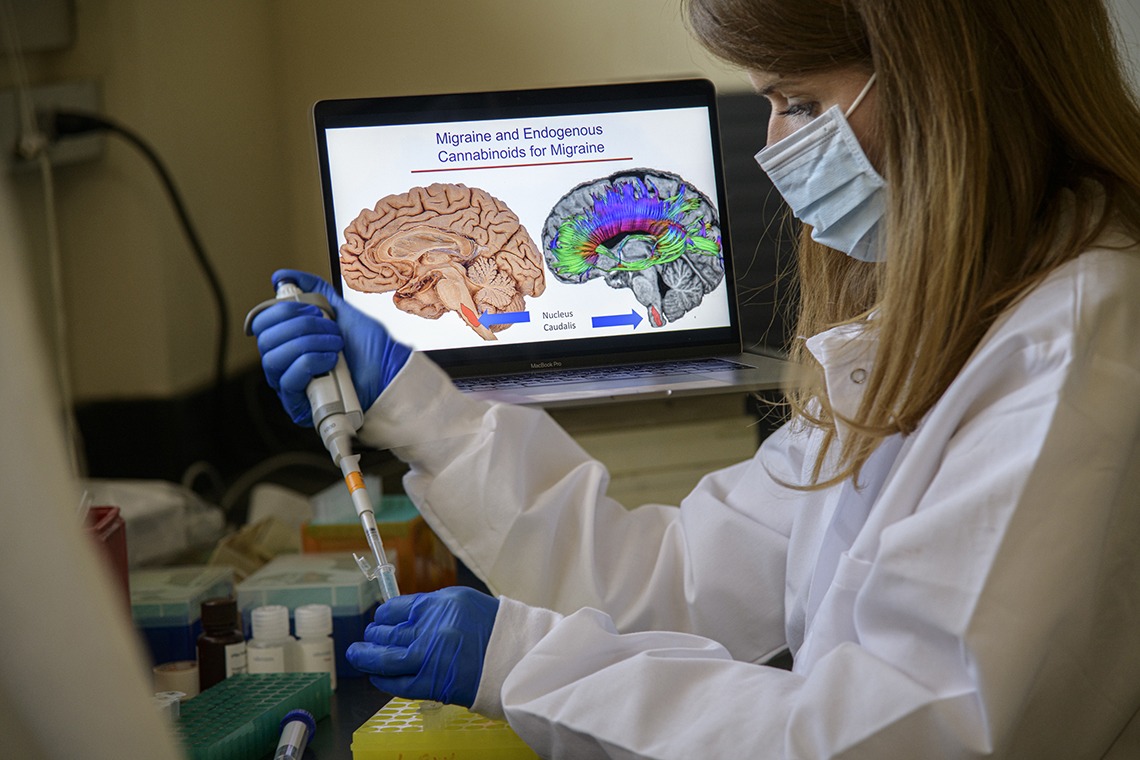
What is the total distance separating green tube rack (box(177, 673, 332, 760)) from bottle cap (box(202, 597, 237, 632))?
3.2 inches

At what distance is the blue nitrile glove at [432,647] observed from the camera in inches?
38.6

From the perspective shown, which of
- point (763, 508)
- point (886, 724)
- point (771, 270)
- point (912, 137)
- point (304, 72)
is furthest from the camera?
point (304, 72)

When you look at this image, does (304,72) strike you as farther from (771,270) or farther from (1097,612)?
(1097,612)

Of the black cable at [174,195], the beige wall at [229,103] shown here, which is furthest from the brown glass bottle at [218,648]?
the black cable at [174,195]

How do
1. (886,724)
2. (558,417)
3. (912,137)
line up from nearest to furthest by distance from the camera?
1. (886,724)
2. (912,137)
3. (558,417)

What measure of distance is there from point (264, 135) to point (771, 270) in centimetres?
171

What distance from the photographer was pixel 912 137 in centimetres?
91

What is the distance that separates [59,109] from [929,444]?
2020 millimetres

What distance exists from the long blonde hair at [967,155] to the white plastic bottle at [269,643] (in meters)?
0.61

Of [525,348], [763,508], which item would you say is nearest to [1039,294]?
[763,508]

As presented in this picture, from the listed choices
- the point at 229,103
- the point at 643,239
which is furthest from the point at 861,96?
the point at 229,103

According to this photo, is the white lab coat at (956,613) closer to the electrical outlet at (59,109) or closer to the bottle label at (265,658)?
the bottle label at (265,658)

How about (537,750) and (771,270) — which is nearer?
(537,750)

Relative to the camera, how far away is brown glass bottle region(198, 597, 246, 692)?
117 centimetres
